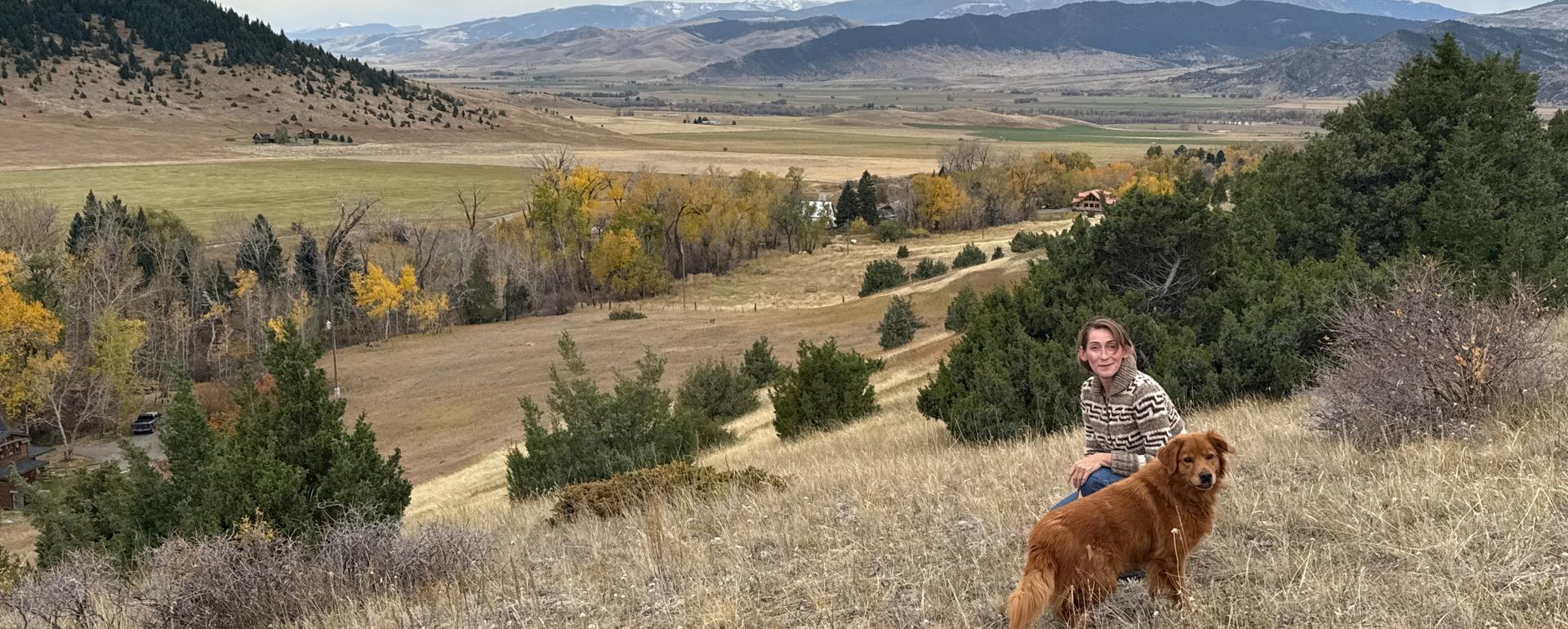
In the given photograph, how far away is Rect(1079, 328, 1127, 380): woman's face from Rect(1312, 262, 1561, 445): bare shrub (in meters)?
3.81

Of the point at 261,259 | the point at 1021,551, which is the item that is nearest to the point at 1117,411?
the point at 1021,551

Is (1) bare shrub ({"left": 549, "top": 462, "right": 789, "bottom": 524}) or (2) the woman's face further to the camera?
(1) bare shrub ({"left": 549, "top": 462, "right": 789, "bottom": 524})

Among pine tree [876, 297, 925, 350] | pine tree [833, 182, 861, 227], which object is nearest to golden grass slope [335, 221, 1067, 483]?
pine tree [876, 297, 925, 350]

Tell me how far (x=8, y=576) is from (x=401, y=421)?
28.3m

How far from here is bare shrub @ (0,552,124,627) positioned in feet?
21.9

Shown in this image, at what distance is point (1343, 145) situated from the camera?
19484mm

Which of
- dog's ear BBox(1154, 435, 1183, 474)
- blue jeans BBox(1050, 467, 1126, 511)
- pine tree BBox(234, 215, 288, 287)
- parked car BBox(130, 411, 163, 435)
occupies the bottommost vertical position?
parked car BBox(130, 411, 163, 435)

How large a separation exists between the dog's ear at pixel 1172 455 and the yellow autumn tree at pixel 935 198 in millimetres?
95056

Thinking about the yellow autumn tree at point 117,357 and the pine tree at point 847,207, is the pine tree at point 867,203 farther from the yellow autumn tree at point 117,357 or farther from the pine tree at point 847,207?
the yellow autumn tree at point 117,357

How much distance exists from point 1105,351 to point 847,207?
99.6 meters

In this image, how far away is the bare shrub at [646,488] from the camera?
9.44 m

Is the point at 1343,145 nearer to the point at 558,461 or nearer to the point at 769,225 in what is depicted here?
the point at 558,461

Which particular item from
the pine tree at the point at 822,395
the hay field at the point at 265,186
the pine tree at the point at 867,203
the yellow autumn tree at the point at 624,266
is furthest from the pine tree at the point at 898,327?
the pine tree at the point at 867,203

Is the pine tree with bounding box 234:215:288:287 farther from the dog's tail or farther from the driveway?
the dog's tail
